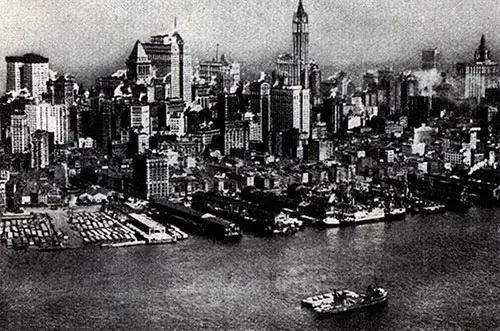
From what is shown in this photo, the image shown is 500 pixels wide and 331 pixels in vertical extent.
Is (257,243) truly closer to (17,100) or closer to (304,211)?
(304,211)

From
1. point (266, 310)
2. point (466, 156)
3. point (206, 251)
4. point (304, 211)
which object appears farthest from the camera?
point (466, 156)

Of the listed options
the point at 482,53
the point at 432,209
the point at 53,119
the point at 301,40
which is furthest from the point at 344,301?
the point at 53,119

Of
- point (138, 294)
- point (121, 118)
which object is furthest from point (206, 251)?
point (121, 118)

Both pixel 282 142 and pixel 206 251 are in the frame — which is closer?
pixel 206 251

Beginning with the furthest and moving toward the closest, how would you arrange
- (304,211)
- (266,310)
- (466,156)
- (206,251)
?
(466,156)
(304,211)
(206,251)
(266,310)

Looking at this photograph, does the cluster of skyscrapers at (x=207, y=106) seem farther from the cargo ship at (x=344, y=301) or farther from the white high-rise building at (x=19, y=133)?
the cargo ship at (x=344, y=301)

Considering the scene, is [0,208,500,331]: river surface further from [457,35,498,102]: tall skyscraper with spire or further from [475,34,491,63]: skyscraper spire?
[457,35,498,102]: tall skyscraper with spire

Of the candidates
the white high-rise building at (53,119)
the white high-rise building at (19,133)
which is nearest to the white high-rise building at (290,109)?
the white high-rise building at (53,119)
